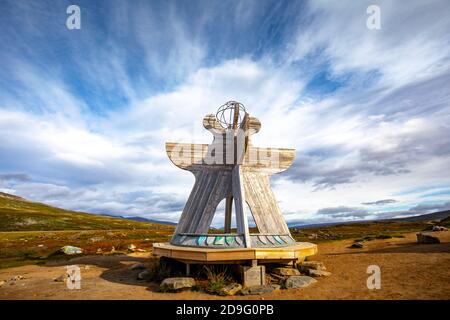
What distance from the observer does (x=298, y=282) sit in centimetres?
1012

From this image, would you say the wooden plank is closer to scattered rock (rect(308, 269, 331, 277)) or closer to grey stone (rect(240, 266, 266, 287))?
grey stone (rect(240, 266, 266, 287))

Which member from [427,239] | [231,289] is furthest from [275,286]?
[427,239]

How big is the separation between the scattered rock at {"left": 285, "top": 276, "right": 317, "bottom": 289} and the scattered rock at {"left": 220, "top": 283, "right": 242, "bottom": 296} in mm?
1661

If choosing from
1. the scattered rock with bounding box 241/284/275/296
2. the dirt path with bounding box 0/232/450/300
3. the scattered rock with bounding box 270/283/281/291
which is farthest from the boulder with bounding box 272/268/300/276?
the scattered rock with bounding box 241/284/275/296

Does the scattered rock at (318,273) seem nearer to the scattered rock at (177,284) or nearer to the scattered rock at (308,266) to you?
the scattered rock at (308,266)

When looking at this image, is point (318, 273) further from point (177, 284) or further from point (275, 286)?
point (177, 284)

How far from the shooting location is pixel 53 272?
48.5 feet

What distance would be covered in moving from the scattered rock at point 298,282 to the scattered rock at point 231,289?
166 centimetres

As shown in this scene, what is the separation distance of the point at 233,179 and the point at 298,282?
5047 mm

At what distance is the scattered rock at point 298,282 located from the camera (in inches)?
390

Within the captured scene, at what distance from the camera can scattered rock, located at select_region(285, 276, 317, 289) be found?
991 cm

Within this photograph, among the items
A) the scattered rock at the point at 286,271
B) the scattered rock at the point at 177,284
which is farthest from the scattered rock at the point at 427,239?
the scattered rock at the point at 177,284

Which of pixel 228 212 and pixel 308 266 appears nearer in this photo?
pixel 308 266
